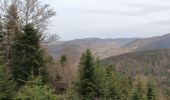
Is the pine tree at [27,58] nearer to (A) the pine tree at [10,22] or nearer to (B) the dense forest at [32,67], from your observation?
(B) the dense forest at [32,67]

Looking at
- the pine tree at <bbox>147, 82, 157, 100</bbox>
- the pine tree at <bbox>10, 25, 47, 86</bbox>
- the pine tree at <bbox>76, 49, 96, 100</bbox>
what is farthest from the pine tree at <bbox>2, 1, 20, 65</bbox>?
the pine tree at <bbox>147, 82, 157, 100</bbox>

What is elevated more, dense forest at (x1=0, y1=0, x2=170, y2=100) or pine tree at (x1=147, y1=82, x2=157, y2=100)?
dense forest at (x1=0, y1=0, x2=170, y2=100)

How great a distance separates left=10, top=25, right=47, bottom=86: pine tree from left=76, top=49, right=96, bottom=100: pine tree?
256 inches

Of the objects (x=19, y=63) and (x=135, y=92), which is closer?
(x=19, y=63)

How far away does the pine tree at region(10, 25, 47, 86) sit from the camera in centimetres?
2381

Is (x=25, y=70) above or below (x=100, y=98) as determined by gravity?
above

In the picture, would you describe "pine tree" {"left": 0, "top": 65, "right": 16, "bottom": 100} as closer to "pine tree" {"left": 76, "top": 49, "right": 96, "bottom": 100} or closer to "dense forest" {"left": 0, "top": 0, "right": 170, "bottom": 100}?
"dense forest" {"left": 0, "top": 0, "right": 170, "bottom": 100}

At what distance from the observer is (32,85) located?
57.0ft

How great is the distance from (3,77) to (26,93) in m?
1.40

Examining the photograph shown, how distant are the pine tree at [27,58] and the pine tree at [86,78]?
650 centimetres

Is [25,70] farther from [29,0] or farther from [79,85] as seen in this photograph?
[29,0]

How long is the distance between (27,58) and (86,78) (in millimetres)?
8198

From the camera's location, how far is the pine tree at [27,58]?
23812 millimetres

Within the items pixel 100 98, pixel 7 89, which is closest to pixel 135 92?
pixel 100 98
